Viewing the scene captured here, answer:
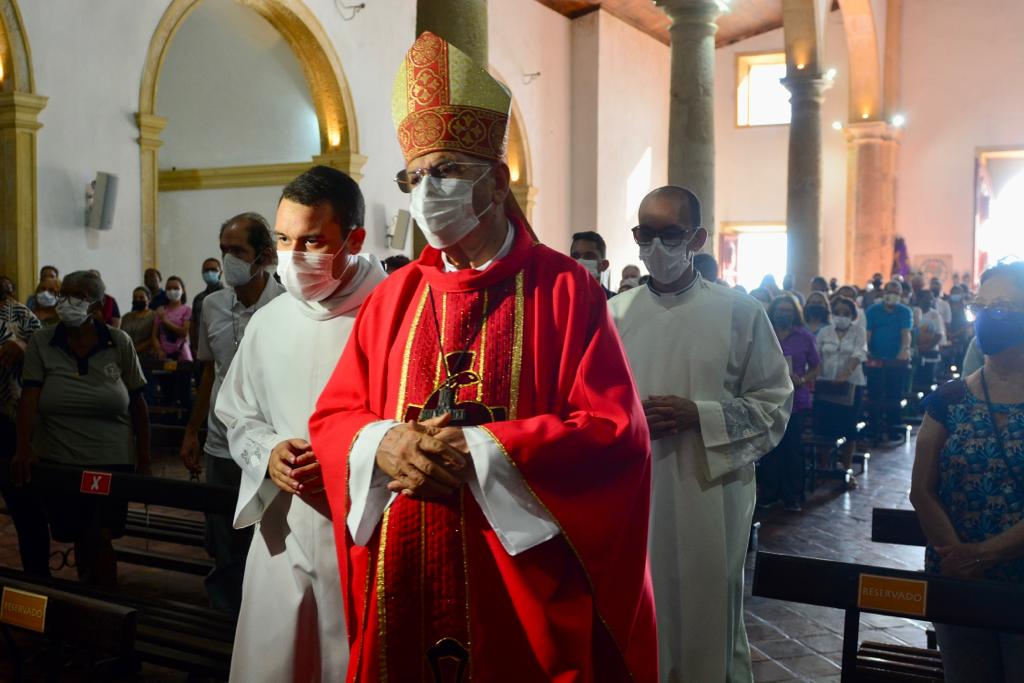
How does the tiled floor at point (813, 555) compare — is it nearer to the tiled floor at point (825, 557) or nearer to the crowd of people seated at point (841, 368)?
the tiled floor at point (825, 557)

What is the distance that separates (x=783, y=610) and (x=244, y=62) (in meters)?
12.1

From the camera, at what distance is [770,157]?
24719mm

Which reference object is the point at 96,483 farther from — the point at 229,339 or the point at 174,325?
the point at 174,325

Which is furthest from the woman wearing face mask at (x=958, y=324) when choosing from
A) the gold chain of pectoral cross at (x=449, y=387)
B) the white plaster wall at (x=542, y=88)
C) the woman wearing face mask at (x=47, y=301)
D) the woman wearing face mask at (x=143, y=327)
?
the gold chain of pectoral cross at (x=449, y=387)

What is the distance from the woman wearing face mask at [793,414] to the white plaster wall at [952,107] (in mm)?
16629

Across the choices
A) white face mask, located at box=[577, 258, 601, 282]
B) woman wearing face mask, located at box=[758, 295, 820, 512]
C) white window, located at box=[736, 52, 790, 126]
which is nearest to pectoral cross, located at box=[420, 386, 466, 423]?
white face mask, located at box=[577, 258, 601, 282]

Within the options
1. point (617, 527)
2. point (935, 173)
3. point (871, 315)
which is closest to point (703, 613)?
point (617, 527)

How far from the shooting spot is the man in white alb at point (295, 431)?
2.53 metres

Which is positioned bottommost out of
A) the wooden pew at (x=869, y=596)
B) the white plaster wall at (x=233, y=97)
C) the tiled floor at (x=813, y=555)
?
the tiled floor at (x=813, y=555)

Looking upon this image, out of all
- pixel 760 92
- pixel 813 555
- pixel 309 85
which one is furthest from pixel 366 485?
pixel 760 92

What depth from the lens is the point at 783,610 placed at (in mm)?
5148

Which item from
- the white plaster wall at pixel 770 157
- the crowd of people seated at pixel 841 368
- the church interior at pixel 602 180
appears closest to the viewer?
the church interior at pixel 602 180

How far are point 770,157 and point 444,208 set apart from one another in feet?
77.7

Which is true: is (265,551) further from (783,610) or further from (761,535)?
(761,535)
